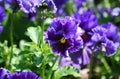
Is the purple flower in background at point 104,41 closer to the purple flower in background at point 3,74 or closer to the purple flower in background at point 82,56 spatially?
the purple flower in background at point 82,56

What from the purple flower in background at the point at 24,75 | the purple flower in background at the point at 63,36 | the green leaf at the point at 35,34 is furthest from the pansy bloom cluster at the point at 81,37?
the purple flower in background at the point at 24,75

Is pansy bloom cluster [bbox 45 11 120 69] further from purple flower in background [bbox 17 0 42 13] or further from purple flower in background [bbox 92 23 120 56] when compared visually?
purple flower in background [bbox 17 0 42 13]

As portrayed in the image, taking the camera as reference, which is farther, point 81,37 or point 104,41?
point 81,37

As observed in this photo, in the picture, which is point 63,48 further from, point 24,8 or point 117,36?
point 117,36

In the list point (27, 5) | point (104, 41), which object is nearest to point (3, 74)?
point (27, 5)

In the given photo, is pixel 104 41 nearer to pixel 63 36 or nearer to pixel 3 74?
pixel 63 36

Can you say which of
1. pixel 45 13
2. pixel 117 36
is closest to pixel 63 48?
pixel 45 13

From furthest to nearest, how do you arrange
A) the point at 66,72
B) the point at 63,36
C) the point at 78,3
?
the point at 78,3
the point at 66,72
the point at 63,36
